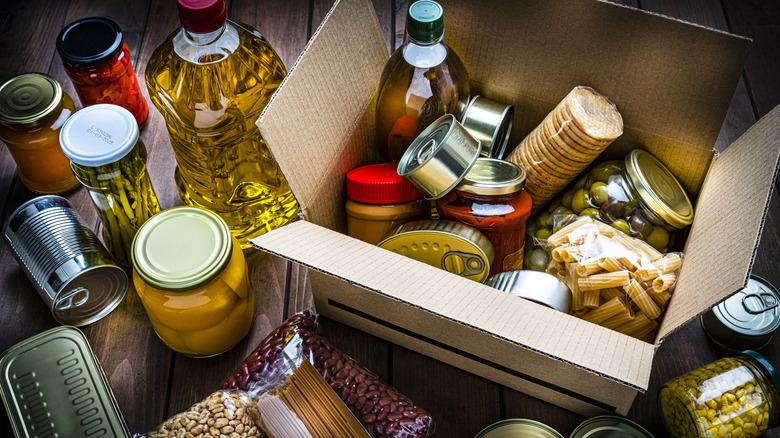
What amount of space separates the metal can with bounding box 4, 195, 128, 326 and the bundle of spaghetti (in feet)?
1.31

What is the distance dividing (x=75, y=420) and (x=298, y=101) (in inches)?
22.3

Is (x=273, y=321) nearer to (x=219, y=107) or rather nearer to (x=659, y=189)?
(x=219, y=107)

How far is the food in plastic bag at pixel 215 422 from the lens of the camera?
2.88ft

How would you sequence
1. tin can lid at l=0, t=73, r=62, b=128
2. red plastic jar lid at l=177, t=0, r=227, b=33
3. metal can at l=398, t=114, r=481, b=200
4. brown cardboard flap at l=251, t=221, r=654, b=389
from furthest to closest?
tin can lid at l=0, t=73, r=62, b=128 < metal can at l=398, t=114, r=481, b=200 < red plastic jar lid at l=177, t=0, r=227, b=33 < brown cardboard flap at l=251, t=221, r=654, b=389

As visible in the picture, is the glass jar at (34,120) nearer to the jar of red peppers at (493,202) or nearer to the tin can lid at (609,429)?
the jar of red peppers at (493,202)

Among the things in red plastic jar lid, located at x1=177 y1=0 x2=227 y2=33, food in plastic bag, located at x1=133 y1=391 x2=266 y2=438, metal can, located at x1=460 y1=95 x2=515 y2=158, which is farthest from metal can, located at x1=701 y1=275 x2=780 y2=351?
red plastic jar lid, located at x1=177 y1=0 x2=227 y2=33

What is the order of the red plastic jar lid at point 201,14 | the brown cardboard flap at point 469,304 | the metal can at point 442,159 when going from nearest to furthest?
the brown cardboard flap at point 469,304 → the red plastic jar lid at point 201,14 → the metal can at point 442,159

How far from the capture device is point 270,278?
1197mm

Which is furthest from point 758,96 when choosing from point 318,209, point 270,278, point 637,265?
point 270,278

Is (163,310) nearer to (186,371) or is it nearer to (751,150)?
(186,371)

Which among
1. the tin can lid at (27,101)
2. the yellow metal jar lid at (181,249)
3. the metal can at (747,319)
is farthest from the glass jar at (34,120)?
the metal can at (747,319)

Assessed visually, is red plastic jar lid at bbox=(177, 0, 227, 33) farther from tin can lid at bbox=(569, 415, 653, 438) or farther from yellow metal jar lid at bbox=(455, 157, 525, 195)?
tin can lid at bbox=(569, 415, 653, 438)

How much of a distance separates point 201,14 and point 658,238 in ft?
2.64

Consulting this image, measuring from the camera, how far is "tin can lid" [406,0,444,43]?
101 centimetres
